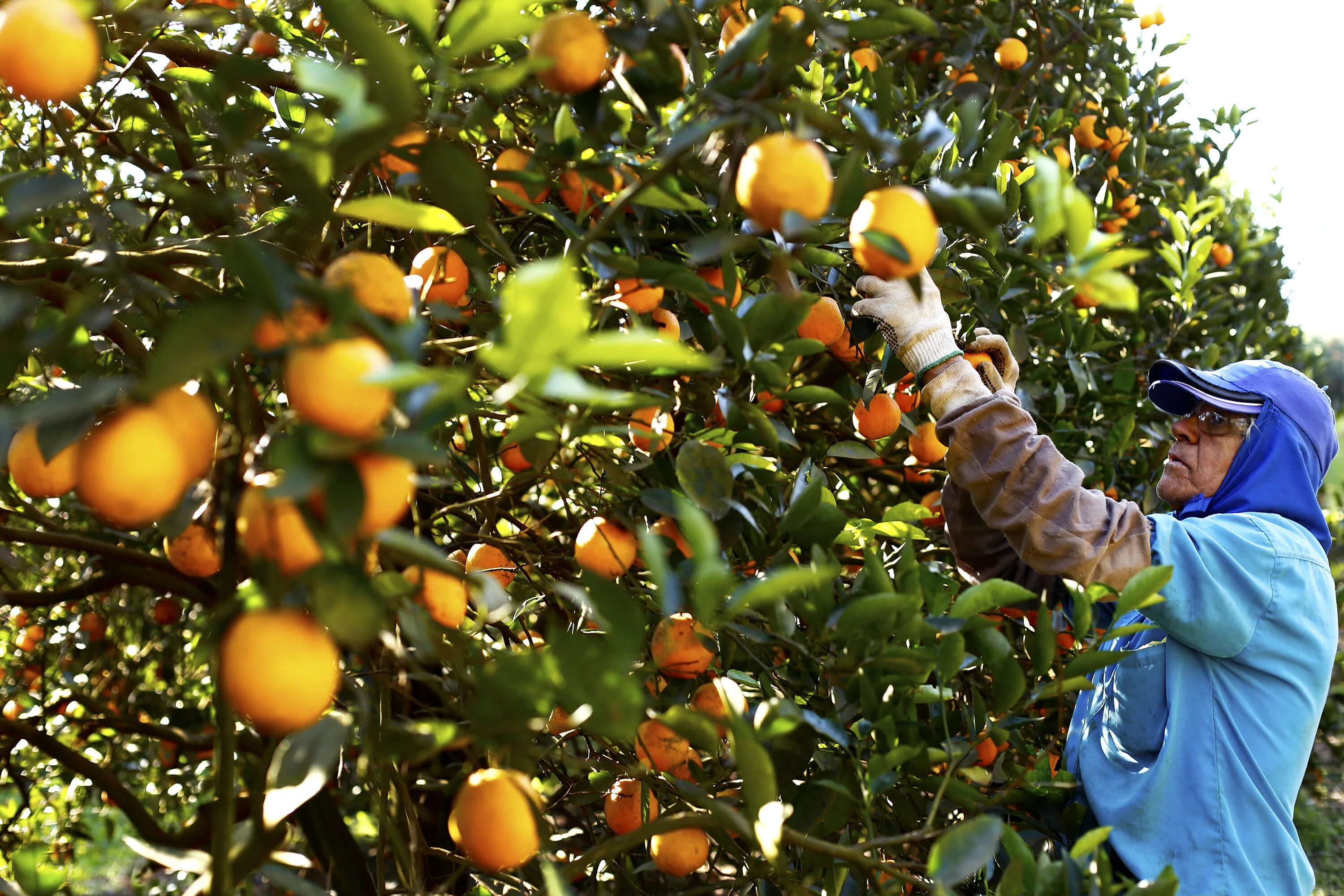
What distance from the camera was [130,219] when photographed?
0.96 metres

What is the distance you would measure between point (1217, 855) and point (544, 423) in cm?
126

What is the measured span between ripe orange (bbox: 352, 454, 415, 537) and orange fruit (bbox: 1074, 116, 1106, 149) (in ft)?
9.47

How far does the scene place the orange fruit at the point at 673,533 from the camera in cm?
117

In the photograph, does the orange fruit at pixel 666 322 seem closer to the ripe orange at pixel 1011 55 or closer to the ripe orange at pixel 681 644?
the ripe orange at pixel 681 644

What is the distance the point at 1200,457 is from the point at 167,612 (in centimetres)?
224

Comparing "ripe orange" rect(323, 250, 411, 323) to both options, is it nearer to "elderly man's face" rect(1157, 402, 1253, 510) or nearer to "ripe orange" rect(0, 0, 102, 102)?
"ripe orange" rect(0, 0, 102, 102)

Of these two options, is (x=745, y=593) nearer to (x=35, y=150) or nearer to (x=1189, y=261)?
(x=35, y=150)

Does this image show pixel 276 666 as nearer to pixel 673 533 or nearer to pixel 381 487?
pixel 381 487

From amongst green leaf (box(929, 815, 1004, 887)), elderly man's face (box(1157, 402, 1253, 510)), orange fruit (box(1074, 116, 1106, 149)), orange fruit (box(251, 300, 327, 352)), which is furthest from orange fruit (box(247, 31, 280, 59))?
orange fruit (box(1074, 116, 1106, 149))

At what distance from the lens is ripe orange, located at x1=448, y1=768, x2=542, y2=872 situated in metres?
0.87

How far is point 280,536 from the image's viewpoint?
647 millimetres

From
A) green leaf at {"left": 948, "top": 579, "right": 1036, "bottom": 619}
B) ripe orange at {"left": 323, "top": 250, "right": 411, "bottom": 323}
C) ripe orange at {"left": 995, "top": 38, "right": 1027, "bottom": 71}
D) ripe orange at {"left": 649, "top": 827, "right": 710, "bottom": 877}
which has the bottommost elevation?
ripe orange at {"left": 649, "top": 827, "right": 710, "bottom": 877}

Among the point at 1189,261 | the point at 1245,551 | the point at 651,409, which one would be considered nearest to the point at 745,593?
the point at 651,409


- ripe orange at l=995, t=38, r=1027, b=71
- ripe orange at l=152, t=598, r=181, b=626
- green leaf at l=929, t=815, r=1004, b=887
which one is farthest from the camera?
ripe orange at l=995, t=38, r=1027, b=71
